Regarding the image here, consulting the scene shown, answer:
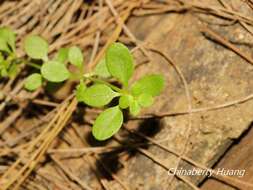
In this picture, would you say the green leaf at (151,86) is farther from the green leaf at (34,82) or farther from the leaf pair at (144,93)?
the green leaf at (34,82)

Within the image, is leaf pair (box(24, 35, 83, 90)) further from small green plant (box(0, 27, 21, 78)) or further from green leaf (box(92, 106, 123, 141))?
green leaf (box(92, 106, 123, 141))

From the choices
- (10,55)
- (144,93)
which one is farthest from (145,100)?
(10,55)

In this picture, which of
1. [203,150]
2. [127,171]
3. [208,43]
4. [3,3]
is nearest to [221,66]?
[208,43]

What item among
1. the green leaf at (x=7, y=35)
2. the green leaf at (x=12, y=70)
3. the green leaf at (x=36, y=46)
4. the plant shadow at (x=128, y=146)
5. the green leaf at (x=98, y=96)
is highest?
the green leaf at (x=7, y=35)

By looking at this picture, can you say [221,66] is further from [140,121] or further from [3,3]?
[3,3]

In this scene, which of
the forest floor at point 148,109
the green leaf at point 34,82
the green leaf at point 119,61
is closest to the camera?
the green leaf at point 119,61

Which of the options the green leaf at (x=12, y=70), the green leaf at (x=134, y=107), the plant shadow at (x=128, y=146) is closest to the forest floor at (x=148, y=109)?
the plant shadow at (x=128, y=146)
